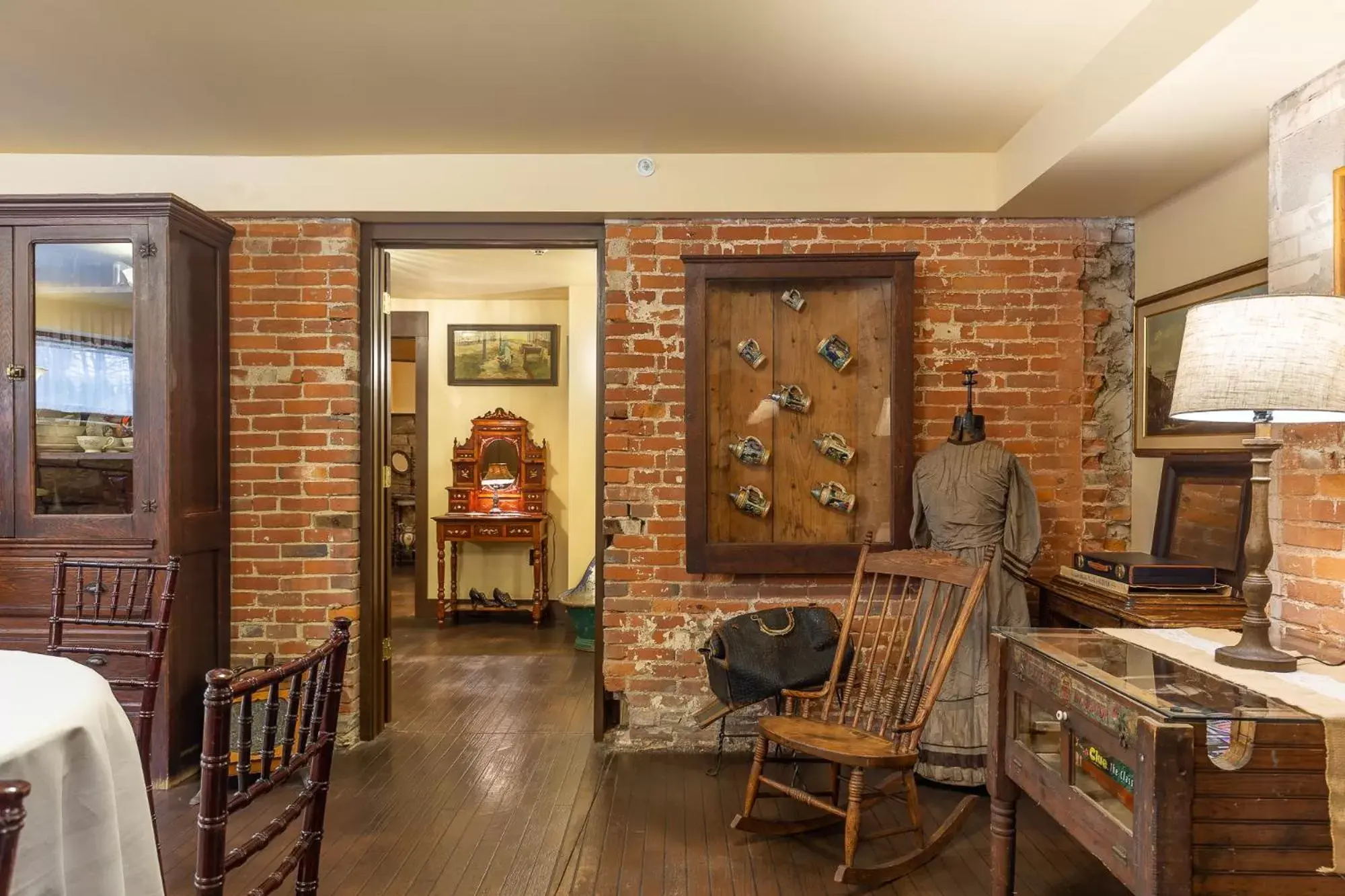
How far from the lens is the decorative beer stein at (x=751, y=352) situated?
3.63 metres

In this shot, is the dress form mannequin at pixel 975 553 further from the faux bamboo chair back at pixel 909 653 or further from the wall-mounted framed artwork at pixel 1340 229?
the wall-mounted framed artwork at pixel 1340 229

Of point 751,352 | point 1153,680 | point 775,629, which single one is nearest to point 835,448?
point 751,352

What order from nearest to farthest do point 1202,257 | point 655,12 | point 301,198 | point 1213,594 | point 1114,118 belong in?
1. point 655,12
2. point 1114,118
3. point 1213,594
4. point 1202,257
5. point 301,198

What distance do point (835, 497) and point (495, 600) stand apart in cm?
368

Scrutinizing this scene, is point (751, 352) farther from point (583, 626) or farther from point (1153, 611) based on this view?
point (583, 626)

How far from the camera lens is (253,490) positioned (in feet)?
12.0

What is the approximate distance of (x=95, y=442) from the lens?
323 cm

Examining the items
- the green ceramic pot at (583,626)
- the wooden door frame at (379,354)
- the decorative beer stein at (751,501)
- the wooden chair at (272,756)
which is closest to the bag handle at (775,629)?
the decorative beer stein at (751,501)

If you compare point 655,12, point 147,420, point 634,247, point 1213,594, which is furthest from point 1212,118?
point 147,420

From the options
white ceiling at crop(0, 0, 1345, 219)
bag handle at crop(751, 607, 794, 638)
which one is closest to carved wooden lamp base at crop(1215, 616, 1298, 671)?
white ceiling at crop(0, 0, 1345, 219)

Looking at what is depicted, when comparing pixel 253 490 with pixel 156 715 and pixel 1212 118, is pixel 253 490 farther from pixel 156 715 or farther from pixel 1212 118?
pixel 1212 118

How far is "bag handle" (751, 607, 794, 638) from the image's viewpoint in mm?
3166

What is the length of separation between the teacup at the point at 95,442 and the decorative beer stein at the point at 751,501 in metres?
2.44

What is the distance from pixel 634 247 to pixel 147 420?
79.7 inches
